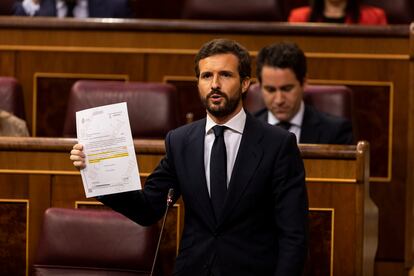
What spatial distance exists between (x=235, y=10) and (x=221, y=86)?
146cm

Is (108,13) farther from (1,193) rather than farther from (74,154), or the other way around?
(74,154)

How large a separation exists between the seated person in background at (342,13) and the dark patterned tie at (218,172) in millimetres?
1293

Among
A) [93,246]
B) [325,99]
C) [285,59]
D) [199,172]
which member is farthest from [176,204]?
[325,99]

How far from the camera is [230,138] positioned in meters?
1.30

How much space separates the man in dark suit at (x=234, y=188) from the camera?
1259 mm

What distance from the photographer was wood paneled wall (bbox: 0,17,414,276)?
2.24 meters

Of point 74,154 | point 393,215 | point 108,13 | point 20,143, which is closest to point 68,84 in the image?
point 108,13

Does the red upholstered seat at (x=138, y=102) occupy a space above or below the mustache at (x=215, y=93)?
below

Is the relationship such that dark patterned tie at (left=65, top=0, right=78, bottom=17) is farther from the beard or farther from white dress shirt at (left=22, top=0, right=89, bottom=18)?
the beard

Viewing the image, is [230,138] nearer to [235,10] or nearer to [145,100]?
[145,100]

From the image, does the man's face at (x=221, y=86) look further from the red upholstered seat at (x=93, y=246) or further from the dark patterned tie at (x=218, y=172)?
the red upholstered seat at (x=93, y=246)

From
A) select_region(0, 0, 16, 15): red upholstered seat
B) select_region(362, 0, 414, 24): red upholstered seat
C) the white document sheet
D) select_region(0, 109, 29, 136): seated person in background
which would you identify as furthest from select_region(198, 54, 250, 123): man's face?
select_region(0, 0, 16, 15): red upholstered seat

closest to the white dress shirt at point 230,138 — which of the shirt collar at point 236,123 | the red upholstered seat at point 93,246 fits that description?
the shirt collar at point 236,123

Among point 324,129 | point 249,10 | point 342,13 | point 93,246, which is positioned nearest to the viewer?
point 93,246
